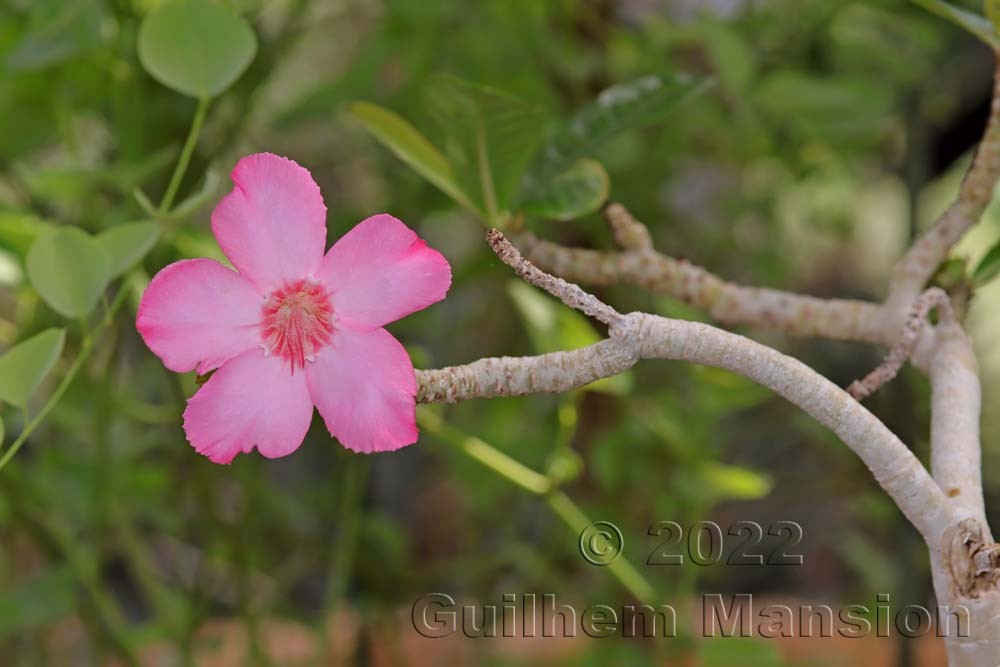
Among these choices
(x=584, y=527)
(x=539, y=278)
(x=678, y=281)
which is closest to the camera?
(x=539, y=278)

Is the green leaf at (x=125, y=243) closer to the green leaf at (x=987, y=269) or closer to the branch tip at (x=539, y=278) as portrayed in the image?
the branch tip at (x=539, y=278)

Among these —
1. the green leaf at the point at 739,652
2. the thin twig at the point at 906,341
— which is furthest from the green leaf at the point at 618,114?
the green leaf at the point at 739,652

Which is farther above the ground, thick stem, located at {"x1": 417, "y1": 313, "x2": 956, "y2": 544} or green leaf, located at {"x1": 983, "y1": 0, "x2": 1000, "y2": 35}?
green leaf, located at {"x1": 983, "y1": 0, "x2": 1000, "y2": 35}

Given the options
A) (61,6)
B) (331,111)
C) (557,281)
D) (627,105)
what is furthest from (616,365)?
(331,111)

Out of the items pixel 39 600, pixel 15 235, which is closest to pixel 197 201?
pixel 15 235

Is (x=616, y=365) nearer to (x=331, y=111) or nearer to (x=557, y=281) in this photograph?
(x=557, y=281)

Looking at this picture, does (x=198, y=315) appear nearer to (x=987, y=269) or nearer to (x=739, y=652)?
(x=987, y=269)

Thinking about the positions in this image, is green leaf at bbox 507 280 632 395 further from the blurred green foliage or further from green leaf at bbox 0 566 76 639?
green leaf at bbox 0 566 76 639

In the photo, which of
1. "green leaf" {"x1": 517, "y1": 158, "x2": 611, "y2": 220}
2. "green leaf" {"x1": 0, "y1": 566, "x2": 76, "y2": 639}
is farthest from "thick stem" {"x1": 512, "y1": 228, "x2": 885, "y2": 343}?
"green leaf" {"x1": 0, "y1": 566, "x2": 76, "y2": 639}
